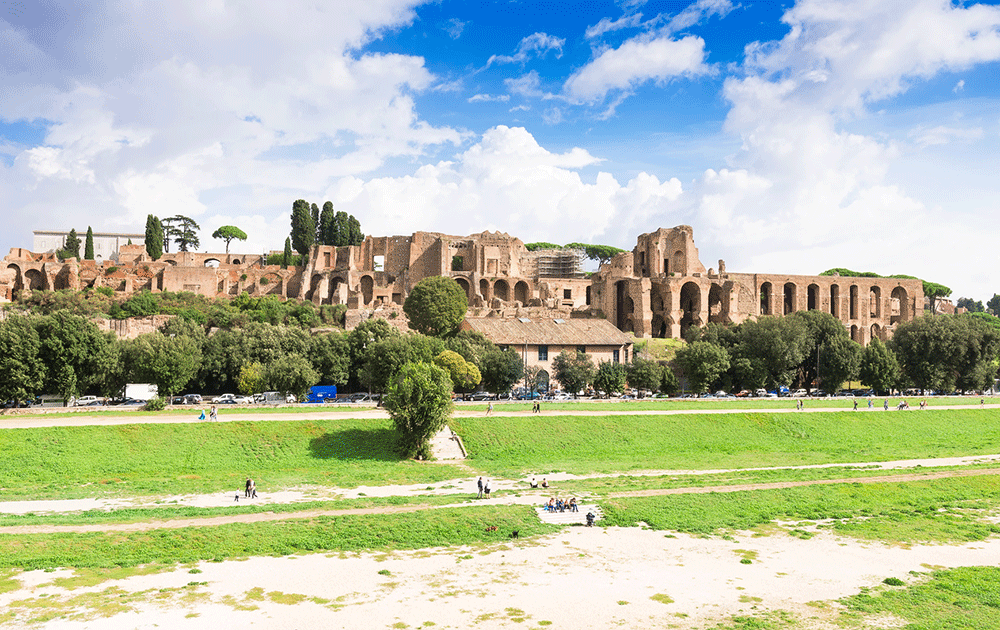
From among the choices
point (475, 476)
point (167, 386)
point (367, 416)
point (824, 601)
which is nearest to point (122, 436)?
point (167, 386)

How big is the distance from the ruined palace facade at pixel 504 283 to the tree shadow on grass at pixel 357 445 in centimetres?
3585

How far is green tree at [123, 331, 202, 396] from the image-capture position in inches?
1538

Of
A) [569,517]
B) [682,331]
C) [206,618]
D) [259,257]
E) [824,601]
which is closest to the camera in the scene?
[206,618]

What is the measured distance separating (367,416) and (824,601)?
1040 inches

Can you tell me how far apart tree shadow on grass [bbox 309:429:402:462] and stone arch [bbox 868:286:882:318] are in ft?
250

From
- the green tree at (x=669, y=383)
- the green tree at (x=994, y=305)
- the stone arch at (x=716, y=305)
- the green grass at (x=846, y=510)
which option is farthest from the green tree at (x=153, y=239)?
the green tree at (x=994, y=305)

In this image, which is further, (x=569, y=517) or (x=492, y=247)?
(x=492, y=247)

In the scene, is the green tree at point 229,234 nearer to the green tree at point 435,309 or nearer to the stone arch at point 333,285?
the stone arch at point 333,285

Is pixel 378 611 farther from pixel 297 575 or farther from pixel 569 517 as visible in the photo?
pixel 569 517

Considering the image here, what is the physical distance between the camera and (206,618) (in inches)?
521

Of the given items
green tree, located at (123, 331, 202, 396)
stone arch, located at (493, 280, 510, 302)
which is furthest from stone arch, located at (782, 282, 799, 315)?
green tree, located at (123, 331, 202, 396)

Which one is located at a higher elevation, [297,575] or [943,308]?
[943,308]

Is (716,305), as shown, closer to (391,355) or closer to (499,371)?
(499,371)

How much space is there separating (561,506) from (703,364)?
97.1 ft
